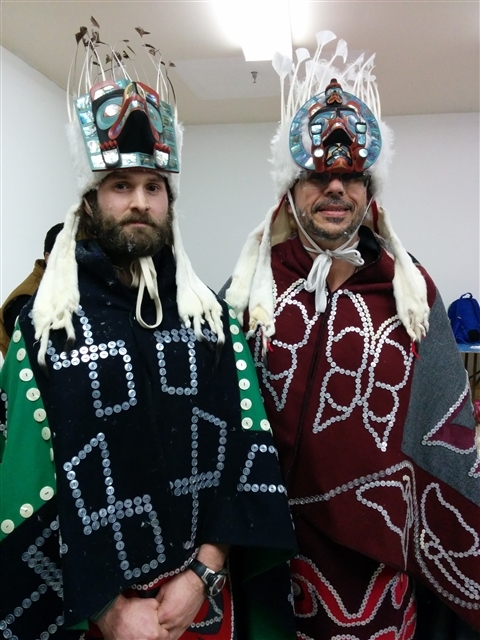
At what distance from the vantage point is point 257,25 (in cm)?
257

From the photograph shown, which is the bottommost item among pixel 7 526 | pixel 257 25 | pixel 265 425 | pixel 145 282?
pixel 7 526

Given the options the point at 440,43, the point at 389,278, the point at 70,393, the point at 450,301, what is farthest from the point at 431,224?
the point at 70,393

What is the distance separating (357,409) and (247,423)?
1.05ft

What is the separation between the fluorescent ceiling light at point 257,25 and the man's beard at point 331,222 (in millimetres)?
1236

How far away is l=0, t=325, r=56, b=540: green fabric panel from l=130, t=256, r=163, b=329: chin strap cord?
28cm

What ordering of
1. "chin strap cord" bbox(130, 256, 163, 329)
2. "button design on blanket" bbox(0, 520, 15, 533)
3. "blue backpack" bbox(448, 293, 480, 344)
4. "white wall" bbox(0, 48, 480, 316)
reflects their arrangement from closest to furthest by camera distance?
"button design on blanket" bbox(0, 520, 15, 533), "chin strap cord" bbox(130, 256, 163, 329), "white wall" bbox(0, 48, 480, 316), "blue backpack" bbox(448, 293, 480, 344)

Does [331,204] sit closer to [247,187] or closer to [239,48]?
[239,48]

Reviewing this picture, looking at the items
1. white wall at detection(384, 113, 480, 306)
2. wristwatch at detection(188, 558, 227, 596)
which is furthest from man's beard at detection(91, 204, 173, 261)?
white wall at detection(384, 113, 480, 306)

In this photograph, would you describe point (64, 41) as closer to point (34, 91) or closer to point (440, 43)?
point (34, 91)

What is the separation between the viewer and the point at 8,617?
1062 millimetres

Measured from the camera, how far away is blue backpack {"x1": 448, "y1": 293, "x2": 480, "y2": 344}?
3.69 m

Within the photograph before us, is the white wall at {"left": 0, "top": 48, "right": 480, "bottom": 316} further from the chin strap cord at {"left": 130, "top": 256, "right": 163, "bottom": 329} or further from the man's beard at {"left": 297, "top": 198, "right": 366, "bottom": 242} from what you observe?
the man's beard at {"left": 297, "top": 198, "right": 366, "bottom": 242}

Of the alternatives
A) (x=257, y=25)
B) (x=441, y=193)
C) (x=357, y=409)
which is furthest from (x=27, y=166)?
(x=441, y=193)

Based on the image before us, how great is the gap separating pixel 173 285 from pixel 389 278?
65cm
